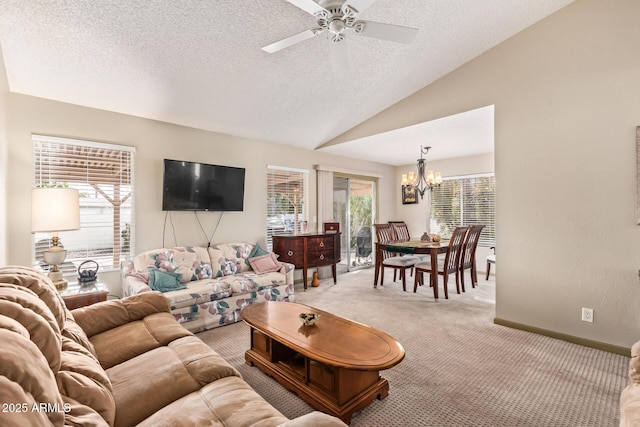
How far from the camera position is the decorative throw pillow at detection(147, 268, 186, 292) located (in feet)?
10.3

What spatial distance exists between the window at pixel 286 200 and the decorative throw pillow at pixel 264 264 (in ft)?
2.67

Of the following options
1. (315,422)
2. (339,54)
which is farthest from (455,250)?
(315,422)

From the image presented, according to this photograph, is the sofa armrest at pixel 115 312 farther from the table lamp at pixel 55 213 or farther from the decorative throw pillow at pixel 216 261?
the decorative throw pillow at pixel 216 261

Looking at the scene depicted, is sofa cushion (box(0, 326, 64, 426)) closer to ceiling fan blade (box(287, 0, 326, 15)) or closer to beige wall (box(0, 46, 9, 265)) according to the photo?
ceiling fan blade (box(287, 0, 326, 15))

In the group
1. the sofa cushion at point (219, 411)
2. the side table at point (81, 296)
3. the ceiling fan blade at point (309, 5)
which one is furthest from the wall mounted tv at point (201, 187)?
the sofa cushion at point (219, 411)

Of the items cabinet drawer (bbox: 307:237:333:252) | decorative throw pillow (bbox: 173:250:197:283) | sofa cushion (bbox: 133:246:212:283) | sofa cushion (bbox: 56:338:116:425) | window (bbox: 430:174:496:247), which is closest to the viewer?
sofa cushion (bbox: 56:338:116:425)

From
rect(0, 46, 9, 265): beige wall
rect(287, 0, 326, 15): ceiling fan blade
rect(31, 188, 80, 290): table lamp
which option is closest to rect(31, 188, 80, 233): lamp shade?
rect(31, 188, 80, 290): table lamp

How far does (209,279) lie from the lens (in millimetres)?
3682

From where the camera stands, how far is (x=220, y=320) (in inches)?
131

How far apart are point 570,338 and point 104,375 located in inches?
148

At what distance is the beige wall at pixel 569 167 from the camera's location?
8.67ft

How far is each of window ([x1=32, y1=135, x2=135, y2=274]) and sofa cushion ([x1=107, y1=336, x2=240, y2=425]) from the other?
2273 millimetres

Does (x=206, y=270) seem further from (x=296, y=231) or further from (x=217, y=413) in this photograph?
(x=217, y=413)

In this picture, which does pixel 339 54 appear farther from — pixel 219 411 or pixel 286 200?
pixel 286 200
